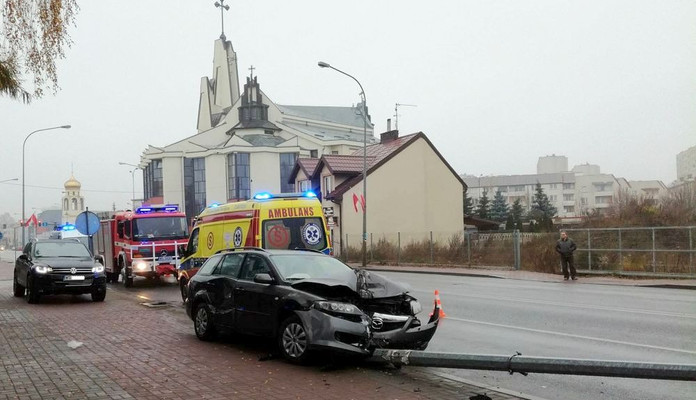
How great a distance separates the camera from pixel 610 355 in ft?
28.1

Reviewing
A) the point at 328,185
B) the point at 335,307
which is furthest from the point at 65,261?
the point at 328,185

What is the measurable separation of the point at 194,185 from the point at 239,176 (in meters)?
8.21

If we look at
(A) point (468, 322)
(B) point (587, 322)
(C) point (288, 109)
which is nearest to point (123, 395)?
(A) point (468, 322)

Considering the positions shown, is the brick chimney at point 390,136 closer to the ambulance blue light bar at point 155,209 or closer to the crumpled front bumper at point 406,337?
the ambulance blue light bar at point 155,209

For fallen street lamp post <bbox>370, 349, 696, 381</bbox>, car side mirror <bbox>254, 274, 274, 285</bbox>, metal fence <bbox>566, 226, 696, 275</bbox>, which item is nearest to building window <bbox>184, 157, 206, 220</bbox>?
metal fence <bbox>566, 226, 696, 275</bbox>

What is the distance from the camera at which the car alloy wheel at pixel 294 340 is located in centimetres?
794

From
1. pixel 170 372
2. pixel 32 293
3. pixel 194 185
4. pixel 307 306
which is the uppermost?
pixel 194 185

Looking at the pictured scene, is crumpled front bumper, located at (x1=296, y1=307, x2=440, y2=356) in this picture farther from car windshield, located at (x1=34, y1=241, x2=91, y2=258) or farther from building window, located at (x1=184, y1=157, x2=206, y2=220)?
building window, located at (x1=184, y1=157, x2=206, y2=220)

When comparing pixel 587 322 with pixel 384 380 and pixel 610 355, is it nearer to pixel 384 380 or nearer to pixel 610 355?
pixel 610 355

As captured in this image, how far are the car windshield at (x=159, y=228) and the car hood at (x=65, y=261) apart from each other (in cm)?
520

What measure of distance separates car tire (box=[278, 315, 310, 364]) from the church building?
58.7m

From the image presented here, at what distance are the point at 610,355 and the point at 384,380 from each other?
3362mm

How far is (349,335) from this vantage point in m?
7.71

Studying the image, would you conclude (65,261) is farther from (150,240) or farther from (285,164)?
(285,164)
